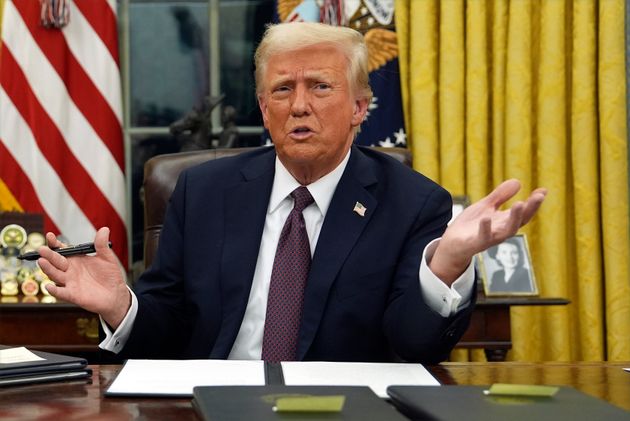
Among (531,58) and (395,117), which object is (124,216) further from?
(531,58)

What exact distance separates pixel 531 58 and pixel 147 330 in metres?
2.26

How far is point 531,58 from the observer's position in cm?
383

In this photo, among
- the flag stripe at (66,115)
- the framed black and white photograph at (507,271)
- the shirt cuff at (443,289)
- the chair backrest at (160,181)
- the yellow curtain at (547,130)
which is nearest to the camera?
the shirt cuff at (443,289)

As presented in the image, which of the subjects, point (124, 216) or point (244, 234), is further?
point (124, 216)

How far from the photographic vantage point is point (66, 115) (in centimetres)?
396

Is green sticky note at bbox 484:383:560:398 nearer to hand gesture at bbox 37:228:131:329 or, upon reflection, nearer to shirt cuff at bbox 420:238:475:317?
shirt cuff at bbox 420:238:475:317

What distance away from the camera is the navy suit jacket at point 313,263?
212 cm

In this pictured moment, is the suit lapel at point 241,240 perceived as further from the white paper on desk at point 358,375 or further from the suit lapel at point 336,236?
the white paper on desk at point 358,375

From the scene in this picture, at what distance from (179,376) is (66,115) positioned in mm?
2647

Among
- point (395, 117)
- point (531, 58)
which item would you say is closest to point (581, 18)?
point (531, 58)

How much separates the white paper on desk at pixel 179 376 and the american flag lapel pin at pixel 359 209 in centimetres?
68

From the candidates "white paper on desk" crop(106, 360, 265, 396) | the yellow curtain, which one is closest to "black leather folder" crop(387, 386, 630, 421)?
"white paper on desk" crop(106, 360, 265, 396)

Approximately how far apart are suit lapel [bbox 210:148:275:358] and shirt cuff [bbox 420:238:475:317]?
0.50m

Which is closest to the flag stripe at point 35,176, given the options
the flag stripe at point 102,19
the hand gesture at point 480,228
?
the flag stripe at point 102,19
